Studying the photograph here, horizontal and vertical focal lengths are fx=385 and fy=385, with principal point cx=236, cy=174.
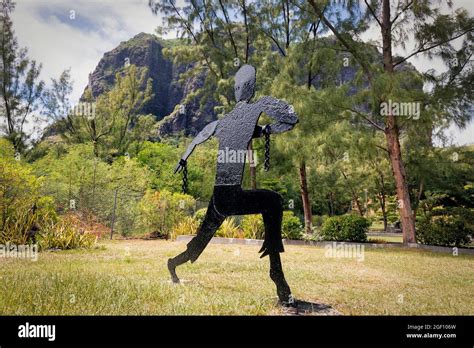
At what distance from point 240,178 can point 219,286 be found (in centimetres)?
168

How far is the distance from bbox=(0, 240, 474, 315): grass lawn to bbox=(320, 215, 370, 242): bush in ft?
15.1

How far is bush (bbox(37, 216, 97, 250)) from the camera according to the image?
9.01 metres

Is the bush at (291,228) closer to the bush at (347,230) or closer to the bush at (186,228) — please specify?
the bush at (347,230)

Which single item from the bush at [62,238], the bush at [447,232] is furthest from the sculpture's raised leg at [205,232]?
the bush at [447,232]

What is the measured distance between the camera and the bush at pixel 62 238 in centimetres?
901

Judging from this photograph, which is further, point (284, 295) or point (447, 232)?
point (447, 232)

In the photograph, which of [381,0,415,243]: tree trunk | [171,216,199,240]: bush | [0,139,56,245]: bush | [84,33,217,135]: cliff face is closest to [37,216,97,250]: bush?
[0,139,56,245]: bush

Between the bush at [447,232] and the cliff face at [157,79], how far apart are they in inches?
819

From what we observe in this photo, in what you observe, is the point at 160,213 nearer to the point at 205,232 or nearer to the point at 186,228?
the point at 186,228

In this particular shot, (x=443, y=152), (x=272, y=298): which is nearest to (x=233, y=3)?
(x=443, y=152)

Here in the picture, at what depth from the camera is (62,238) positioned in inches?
360

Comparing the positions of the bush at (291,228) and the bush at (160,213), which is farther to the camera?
the bush at (160,213)

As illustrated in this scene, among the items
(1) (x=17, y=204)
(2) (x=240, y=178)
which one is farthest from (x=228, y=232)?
(2) (x=240, y=178)

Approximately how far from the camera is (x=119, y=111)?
26125mm
